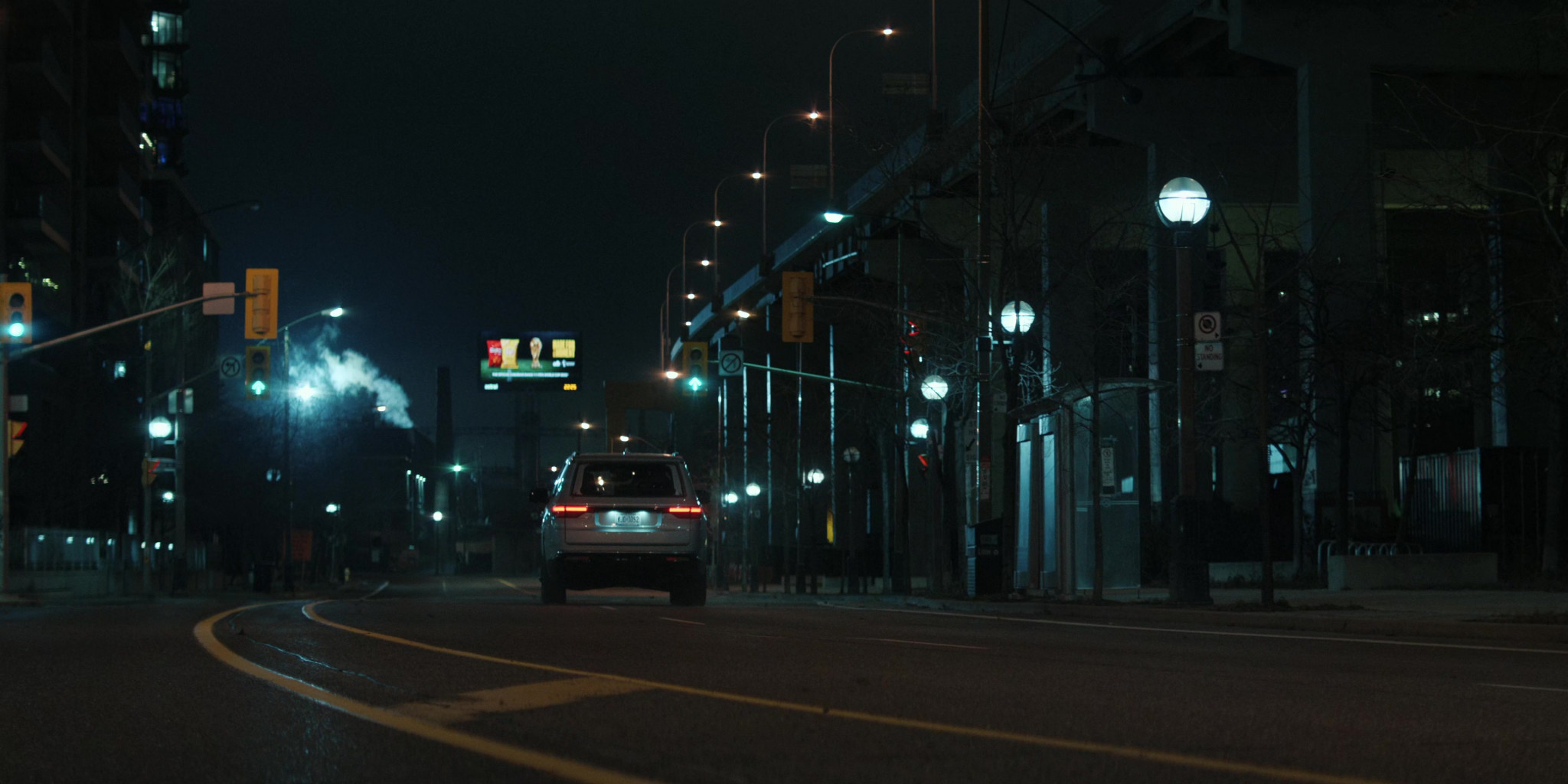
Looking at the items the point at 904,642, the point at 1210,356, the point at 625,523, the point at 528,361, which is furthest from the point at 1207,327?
the point at 528,361

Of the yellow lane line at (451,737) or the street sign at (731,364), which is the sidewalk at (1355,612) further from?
the yellow lane line at (451,737)

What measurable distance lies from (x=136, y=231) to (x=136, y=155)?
11.1 feet

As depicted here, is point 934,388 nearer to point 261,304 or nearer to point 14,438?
point 261,304

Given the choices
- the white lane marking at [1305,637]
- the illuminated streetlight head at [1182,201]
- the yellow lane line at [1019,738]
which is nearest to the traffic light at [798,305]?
the illuminated streetlight head at [1182,201]

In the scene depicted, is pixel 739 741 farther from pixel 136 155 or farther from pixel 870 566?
pixel 136 155

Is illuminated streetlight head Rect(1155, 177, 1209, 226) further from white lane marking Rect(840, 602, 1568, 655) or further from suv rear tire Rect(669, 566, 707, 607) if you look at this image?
suv rear tire Rect(669, 566, 707, 607)

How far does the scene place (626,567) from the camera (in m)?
21.7

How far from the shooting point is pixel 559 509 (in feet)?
70.8

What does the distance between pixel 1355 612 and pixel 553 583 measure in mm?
10813

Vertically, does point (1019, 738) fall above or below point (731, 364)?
below

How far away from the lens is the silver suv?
21547mm

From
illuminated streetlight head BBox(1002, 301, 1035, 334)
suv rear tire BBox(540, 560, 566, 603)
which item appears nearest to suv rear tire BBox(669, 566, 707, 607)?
suv rear tire BBox(540, 560, 566, 603)

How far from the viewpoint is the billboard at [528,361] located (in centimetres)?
7856

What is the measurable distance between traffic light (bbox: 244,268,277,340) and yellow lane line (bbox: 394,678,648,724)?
20231mm
